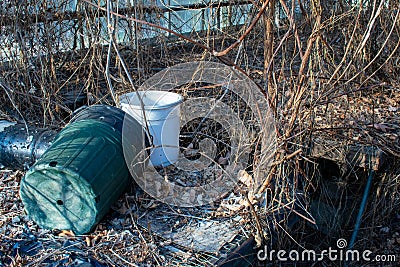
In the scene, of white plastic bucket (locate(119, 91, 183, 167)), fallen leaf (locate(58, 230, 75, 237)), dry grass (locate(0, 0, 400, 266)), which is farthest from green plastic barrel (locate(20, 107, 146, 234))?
white plastic bucket (locate(119, 91, 183, 167))

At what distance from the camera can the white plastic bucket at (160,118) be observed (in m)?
3.49

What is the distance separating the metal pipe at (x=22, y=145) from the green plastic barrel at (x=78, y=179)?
18.1 inches

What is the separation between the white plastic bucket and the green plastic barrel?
401 millimetres

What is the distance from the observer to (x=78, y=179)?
2729 mm

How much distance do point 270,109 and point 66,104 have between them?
2676 mm

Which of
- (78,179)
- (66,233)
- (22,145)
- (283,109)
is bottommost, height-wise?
(66,233)

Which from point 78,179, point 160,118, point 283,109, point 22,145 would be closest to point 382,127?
point 283,109

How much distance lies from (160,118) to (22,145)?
1136 mm

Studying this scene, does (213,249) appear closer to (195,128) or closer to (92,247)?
(92,247)

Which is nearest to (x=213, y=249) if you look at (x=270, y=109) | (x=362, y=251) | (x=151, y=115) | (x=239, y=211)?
(x=239, y=211)

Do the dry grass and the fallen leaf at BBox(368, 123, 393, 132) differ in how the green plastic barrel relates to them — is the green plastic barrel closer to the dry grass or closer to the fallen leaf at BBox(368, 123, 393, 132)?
the dry grass

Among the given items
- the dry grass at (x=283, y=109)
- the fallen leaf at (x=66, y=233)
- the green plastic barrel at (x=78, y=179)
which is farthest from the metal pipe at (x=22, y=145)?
the fallen leaf at (x=66, y=233)

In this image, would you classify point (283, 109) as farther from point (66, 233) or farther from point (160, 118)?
point (66, 233)

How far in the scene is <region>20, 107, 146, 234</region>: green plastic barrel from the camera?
2768 millimetres
